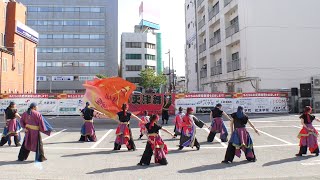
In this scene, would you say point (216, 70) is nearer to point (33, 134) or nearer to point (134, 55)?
point (33, 134)

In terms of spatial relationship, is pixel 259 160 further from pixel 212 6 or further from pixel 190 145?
pixel 212 6

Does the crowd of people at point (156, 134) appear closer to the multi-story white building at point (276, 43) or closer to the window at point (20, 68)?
the multi-story white building at point (276, 43)

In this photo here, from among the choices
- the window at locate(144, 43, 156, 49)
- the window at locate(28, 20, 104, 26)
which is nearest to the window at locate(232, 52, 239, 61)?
the window at locate(28, 20, 104, 26)

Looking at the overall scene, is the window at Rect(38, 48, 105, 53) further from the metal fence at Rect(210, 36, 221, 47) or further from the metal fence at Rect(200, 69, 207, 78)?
the metal fence at Rect(210, 36, 221, 47)

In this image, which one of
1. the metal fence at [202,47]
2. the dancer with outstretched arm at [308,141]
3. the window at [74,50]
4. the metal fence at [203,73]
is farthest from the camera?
the window at [74,50]

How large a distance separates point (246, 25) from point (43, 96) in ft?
63.7

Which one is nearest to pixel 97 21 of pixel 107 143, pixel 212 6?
pixel 212 6

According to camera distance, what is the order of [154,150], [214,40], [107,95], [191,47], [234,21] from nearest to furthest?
[154,150]
[107,95]
[234,21]
[214,40]
[191,47]

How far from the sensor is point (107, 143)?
14086mm

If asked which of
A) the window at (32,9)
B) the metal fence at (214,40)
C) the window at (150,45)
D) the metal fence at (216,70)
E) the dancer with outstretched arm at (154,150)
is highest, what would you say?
the window at (32,9)

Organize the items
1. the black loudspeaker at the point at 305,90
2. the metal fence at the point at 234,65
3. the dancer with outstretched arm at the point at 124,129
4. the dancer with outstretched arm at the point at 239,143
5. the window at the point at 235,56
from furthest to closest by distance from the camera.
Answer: the window at the point at 235,56 → the metal fence at the point at 234,65 → the black loudspeaker at the point at 305,90 → the dancer with outstretched arm at the point at 124,129 → the dancer with outstretched arm at the point at 239,143

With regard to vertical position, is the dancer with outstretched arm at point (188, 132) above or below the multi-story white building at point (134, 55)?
below

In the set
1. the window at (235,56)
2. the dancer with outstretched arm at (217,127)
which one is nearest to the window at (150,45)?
the window at (235,56)

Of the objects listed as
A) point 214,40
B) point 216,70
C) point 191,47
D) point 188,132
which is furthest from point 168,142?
point 191,47
